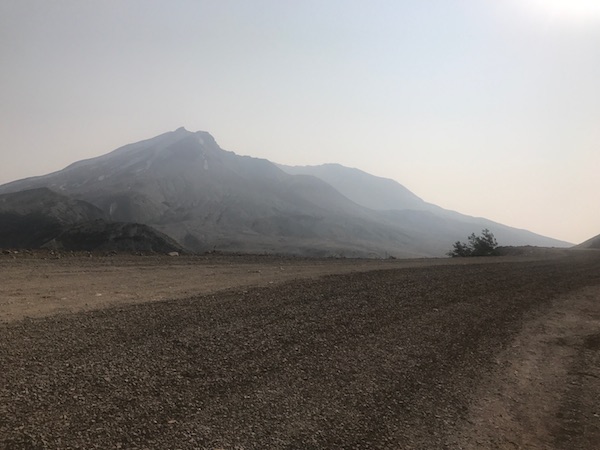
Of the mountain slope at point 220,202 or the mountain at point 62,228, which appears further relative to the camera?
the mountain slope at point 220,202

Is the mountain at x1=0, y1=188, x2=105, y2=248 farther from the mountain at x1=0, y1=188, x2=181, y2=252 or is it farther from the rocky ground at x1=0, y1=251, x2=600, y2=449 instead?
the rocky ground at x1=0, y1=251, x2=600, y2=449

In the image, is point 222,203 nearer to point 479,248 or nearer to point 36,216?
point 36,216

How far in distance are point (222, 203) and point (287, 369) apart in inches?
4644

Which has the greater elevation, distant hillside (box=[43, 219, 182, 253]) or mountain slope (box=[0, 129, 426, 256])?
mountain slope (box=[0, 129, 426, 256])

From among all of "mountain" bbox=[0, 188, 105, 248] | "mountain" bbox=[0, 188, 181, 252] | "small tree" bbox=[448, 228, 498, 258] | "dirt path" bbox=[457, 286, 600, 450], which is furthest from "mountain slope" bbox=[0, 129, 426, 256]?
"dirt path" bbox=[457, 286, 600, 450]

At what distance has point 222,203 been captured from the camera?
402 ft


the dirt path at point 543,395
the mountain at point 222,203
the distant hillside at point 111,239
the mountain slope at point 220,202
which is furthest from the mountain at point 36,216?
the dirt path at point 543,395

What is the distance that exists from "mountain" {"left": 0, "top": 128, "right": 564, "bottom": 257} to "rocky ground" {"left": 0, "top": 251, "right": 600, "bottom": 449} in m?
61.5

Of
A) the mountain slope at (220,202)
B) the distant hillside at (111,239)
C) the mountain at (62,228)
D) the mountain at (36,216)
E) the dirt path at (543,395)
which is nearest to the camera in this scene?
Result: the dirt path at (543,395)

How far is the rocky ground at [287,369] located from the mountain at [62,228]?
36.0 meters

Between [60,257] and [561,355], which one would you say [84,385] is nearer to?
[561,355]

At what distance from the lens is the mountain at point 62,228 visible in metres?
48.2

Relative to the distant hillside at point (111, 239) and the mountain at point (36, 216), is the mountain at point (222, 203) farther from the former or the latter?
the distant hillside at point (111, 239)

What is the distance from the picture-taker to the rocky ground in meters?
5.13
